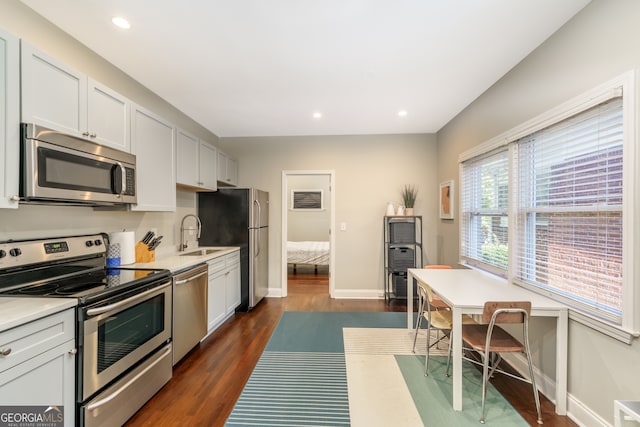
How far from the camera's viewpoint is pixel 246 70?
99.7 inches

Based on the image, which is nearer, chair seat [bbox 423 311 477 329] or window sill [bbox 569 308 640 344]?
window sill [bbox 569 308 640 344]

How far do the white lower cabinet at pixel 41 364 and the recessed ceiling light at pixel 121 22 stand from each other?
71.8 inches

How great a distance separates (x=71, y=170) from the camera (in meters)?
1.81

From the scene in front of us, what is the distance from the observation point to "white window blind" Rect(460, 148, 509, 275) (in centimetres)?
276

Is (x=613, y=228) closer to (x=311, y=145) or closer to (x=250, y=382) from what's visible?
(x=250, y=382)

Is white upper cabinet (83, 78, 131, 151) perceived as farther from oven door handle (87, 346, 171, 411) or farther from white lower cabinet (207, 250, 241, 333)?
oven door handle (87, 346, 171, 411)

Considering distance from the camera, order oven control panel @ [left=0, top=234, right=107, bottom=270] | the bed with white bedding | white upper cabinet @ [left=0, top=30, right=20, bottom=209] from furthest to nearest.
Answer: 1. the bed with white bedding
2. oven control panel @ [left=0, top=234, right=107, bottom=270]
3. white upper cabinet @ [left=0, top=30, right=20, bottom=209]

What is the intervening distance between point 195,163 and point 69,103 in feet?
5.15

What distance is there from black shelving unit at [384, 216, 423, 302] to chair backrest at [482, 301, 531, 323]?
7.76 ft

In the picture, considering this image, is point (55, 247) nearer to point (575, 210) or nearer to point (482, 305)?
point (482, 305)

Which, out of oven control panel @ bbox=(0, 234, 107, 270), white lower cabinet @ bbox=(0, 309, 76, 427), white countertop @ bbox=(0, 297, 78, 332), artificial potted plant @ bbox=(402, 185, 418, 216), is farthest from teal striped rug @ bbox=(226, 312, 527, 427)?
artificial potted plant @ bbox=(402, 185, 418, 216)

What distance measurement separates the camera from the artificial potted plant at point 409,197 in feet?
14.4

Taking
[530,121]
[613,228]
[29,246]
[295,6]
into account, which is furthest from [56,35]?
[613,228]

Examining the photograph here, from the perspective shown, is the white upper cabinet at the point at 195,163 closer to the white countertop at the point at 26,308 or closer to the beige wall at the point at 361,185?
the beige wall at the point at 361,185
